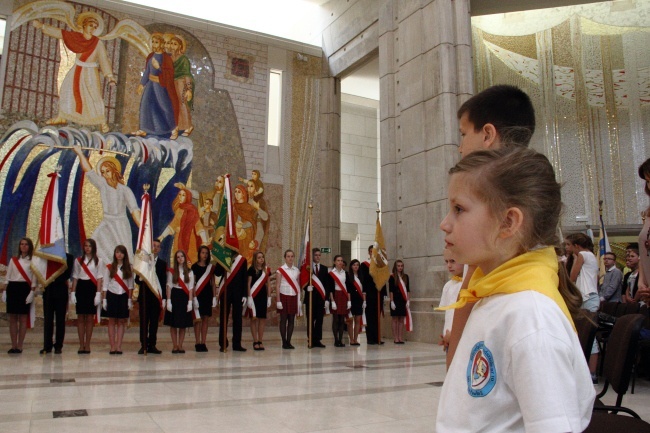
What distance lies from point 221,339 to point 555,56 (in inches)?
471

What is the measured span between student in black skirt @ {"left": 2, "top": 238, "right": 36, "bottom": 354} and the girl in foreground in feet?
27.5

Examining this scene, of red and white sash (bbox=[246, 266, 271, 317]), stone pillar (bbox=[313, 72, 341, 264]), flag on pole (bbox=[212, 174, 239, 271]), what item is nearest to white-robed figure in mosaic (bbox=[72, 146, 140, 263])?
flag on pole (bbox=[212, 174, 239, 271])

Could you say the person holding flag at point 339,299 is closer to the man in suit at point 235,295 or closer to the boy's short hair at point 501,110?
the man in suit at point 235,295

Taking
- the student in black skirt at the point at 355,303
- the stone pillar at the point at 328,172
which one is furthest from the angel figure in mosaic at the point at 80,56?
the student in black skirt at the point at 355,303

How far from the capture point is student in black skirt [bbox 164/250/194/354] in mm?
8195

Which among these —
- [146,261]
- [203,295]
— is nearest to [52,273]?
[146,261]

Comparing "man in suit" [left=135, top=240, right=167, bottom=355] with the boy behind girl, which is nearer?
the boy behind girl

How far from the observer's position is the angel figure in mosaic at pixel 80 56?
11852 millimetres

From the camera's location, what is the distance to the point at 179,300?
8445 millimetres

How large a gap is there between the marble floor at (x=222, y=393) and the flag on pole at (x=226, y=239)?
5.73 ft

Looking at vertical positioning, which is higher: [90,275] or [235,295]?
[90,275]

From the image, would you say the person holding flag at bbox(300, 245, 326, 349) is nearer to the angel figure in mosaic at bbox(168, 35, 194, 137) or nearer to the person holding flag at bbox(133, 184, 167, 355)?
the person holding flag at bbox(133, 184, 167, 355)

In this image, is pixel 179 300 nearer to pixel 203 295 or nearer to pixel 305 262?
pixel 203 295

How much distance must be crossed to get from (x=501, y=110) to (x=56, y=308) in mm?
8158
